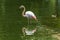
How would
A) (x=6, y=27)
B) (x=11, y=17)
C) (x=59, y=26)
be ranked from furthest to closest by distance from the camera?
1. (x=11, y=17)
2. (x=59, y=26)
3. (x=6, y=27)

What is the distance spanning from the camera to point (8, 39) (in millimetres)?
6258

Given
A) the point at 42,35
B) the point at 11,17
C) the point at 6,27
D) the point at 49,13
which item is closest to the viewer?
the point at 42,35

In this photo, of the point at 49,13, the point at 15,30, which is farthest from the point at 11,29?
the point at 49,13

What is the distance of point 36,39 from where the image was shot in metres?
6.34

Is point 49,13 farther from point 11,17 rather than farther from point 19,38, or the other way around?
point 19,38

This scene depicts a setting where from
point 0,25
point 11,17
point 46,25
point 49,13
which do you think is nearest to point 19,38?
point 0,25

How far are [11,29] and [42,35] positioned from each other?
2.74 ft

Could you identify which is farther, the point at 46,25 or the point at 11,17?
the point at 11,17

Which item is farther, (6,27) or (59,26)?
(59,26)

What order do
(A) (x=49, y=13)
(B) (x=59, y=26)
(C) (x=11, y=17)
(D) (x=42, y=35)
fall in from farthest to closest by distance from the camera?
1. (A) (x=49, y=13)
2. (C) (x=11, y=17)
3. (B) (x=59, y=26)
4. (D) (x=42, y=35)

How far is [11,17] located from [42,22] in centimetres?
106

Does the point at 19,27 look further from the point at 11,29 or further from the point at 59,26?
the point at 59,26

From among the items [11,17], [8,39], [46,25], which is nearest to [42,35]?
[8,39]

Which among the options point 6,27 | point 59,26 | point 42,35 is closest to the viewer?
point 42,35
